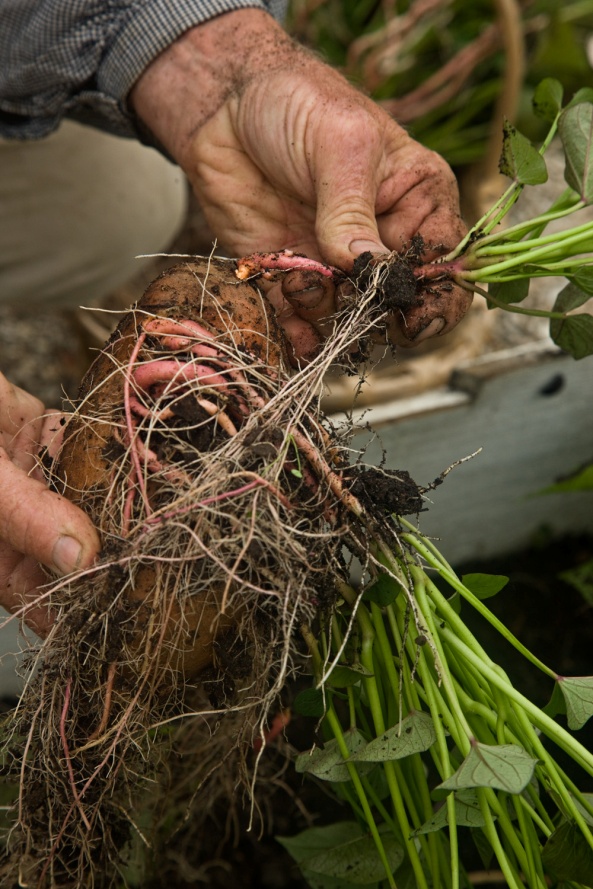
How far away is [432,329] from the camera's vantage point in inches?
39.4

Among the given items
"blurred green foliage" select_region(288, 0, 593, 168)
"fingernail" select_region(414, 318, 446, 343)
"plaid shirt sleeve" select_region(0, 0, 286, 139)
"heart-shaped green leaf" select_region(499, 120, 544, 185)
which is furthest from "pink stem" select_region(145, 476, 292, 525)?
"blurred green foliage" select_region(288, 0, 593, 168)

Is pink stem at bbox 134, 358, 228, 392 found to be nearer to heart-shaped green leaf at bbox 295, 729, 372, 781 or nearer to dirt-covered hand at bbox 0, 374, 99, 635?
dirt-covered hand at bbox 0, 374, 99, 635

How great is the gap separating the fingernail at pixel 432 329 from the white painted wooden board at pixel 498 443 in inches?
18.9

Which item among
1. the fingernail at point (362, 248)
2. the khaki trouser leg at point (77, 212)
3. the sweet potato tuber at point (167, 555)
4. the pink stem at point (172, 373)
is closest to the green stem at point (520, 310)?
the fingernail at point (362, 248)

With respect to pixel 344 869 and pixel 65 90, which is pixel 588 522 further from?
pixel 65 90

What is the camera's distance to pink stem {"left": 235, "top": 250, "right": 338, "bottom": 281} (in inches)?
37.7

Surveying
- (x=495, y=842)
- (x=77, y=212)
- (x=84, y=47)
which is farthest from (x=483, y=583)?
(x=77, y=212)

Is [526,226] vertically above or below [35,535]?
above

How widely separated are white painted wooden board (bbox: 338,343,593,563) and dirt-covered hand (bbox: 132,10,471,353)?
0.47 m

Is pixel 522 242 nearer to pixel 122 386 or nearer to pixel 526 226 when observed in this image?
pixel 526 226

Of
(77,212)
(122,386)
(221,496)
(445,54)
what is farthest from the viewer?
(445,54)

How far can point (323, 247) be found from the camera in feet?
3.18

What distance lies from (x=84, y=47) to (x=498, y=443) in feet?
3.68

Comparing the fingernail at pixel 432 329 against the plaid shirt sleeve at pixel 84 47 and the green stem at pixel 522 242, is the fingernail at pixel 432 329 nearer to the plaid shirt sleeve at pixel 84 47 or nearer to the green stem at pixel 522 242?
the green stem at pixel 522 242
